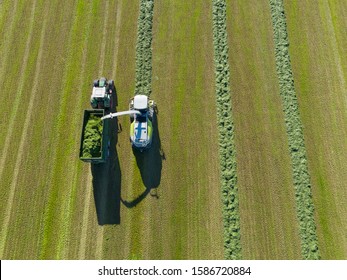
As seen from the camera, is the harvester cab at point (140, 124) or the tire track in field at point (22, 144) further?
the harvester cab at point (140, 124)

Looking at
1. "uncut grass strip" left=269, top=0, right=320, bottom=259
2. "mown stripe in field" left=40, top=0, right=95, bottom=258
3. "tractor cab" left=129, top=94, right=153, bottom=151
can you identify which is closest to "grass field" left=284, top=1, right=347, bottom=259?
"uncut grass strip" left=269, top=0, right=320, bottom=259

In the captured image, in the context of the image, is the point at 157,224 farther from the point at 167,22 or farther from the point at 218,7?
the point at 218,7

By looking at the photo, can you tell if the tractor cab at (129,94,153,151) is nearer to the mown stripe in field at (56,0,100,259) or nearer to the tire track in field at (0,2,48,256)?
the mown stripe in field at (56,0,100,259)

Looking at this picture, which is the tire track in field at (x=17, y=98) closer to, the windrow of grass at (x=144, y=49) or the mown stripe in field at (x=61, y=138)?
the mown stripe in field at (x=61, y=138)

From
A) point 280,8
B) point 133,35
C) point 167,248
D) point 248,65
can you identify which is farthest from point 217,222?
point 280,8

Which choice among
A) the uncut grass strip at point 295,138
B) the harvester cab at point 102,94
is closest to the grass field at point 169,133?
the uncut grass strip at point 295,138

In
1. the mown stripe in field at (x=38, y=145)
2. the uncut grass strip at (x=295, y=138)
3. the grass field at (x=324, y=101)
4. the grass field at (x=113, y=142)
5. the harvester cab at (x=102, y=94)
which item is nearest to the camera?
the uncut grass strip at (x=295, y=138)

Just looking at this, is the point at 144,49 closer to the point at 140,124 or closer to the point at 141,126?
the point at 140,124
